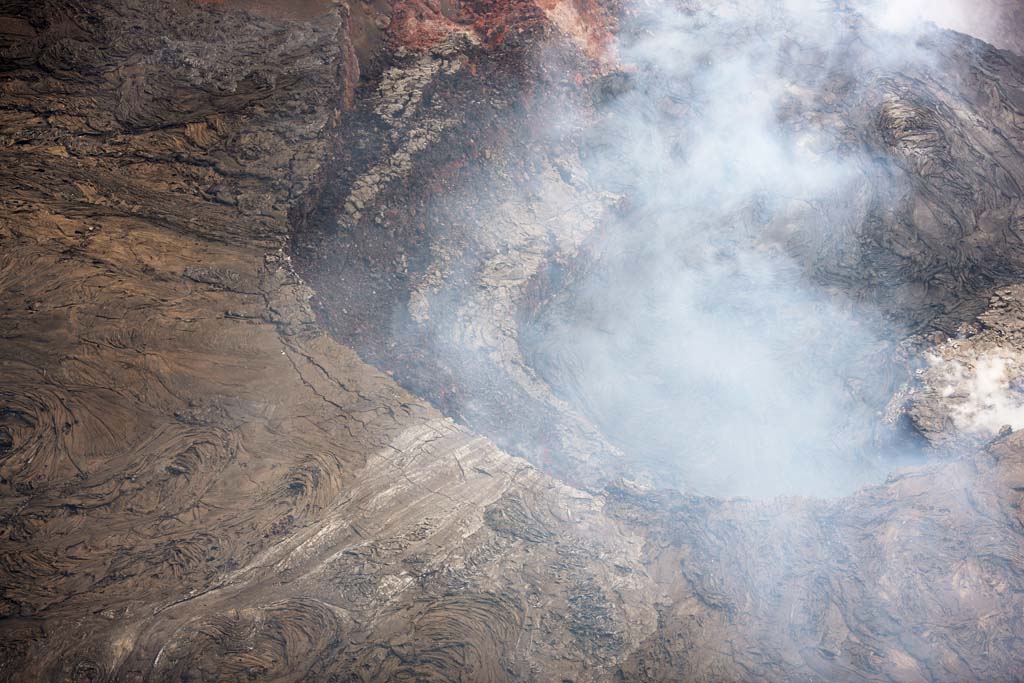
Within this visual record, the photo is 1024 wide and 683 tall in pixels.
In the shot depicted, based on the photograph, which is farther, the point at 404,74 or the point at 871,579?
the point at 404,74

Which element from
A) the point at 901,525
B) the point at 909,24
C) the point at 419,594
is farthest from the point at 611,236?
the point at 909,24

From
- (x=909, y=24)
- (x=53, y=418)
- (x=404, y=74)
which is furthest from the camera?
(x=909, y=24)

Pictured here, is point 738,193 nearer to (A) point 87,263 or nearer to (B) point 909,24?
(B) point 909,24

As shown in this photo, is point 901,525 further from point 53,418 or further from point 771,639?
point 53,418

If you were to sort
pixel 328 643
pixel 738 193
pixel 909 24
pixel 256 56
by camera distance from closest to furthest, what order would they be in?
1. pixel 328 643
2. pixel 256 56
3. pixel 738 193
4. pixel 909 24

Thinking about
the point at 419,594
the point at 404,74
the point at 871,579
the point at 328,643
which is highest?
the point at 404,74

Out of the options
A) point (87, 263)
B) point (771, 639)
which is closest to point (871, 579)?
point (771, 639)

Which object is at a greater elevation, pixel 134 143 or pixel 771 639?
pixel 134 143
